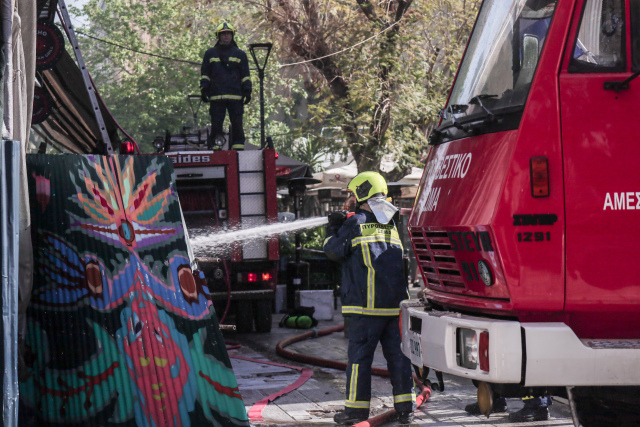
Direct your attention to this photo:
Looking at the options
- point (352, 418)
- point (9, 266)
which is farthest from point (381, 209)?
point (9, 266)

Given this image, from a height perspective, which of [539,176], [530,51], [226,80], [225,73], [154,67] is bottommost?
[539,176]

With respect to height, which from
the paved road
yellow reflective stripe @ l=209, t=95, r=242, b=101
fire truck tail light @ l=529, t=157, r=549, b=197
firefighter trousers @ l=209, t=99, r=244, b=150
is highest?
yellow reflective stripe @ l=209, t=95, r=242, b=101

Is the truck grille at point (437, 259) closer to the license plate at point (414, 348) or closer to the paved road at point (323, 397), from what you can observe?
the license plate at point (414, 348)

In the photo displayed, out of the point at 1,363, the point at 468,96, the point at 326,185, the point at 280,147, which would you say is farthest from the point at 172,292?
the point at 280,147

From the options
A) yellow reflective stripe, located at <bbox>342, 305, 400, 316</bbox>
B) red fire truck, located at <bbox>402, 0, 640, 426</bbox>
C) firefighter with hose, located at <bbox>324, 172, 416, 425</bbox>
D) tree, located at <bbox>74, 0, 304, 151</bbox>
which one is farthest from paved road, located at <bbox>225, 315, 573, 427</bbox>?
tree, located at <bbox>74, 0, 304, 151</bbox>

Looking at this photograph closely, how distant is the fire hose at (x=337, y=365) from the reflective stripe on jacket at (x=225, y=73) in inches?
141

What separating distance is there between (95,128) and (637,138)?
8515 millimetres

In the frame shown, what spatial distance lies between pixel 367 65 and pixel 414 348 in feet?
33.2

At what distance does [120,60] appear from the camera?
37.6 m

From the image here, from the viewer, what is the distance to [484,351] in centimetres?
388

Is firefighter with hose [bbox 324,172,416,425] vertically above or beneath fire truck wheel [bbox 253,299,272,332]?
above

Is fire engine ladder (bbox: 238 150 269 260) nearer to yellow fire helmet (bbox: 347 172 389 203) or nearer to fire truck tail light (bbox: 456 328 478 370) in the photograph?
yellow fire helmet (bbox: 347 172 389 203)

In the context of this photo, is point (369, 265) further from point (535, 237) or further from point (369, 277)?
point (535, 237)

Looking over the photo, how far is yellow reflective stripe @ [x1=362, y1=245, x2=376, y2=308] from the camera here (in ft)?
20.1
